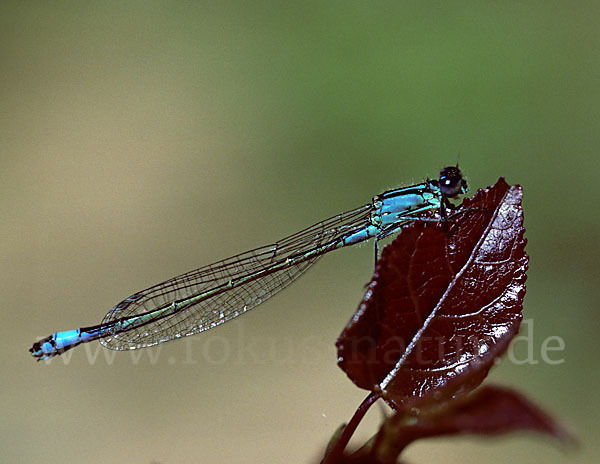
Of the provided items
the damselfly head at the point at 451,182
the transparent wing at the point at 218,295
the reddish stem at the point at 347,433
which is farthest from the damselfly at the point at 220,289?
the reddish stem at the point at 347,433

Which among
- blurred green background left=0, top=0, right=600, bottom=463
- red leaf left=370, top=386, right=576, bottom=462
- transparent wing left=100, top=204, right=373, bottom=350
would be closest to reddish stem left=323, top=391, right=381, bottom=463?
red leaf left=370, top=386, right=576, bottom=462

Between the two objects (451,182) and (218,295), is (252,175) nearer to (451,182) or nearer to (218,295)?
(218,295)

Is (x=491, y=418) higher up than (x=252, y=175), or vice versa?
(x=252, y=175)

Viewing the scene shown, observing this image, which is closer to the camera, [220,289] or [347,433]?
[347,433]

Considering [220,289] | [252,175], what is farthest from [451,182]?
[252,175]

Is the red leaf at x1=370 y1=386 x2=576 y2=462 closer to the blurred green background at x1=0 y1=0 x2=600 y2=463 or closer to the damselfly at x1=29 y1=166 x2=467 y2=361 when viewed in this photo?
the damselfly at x1=29 y1=166 x2=467 y2=361

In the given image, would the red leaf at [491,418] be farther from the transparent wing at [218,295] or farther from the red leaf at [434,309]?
the transparent wing at [218,295]

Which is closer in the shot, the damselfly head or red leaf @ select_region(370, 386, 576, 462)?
red leaf @ select_region(370, 386, 576, 462)
